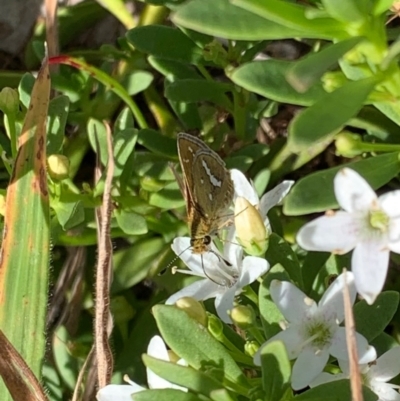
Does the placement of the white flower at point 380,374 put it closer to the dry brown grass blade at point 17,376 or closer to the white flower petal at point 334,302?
the white flower petal at point 334,302

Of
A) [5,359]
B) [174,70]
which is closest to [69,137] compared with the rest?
[174,70]

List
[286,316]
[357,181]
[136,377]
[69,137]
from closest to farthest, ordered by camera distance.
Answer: [357,181], [286,316], [136,377], [69,137]

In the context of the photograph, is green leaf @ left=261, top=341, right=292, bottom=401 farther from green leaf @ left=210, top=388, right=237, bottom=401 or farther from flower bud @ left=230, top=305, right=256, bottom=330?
flower bud @ left=230, top=305, right=256, bottom=330

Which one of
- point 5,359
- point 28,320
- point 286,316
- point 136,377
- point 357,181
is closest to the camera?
point 357,181

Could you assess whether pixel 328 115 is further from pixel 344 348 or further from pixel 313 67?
pixel 344 348

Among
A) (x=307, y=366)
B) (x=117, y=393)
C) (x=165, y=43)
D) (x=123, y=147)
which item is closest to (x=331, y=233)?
(x=307, y=366)

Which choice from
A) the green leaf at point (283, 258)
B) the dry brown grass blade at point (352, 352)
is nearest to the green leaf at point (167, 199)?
the green leaf at point (283, 258)

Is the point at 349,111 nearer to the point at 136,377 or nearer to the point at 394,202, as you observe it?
the point at 394,202
